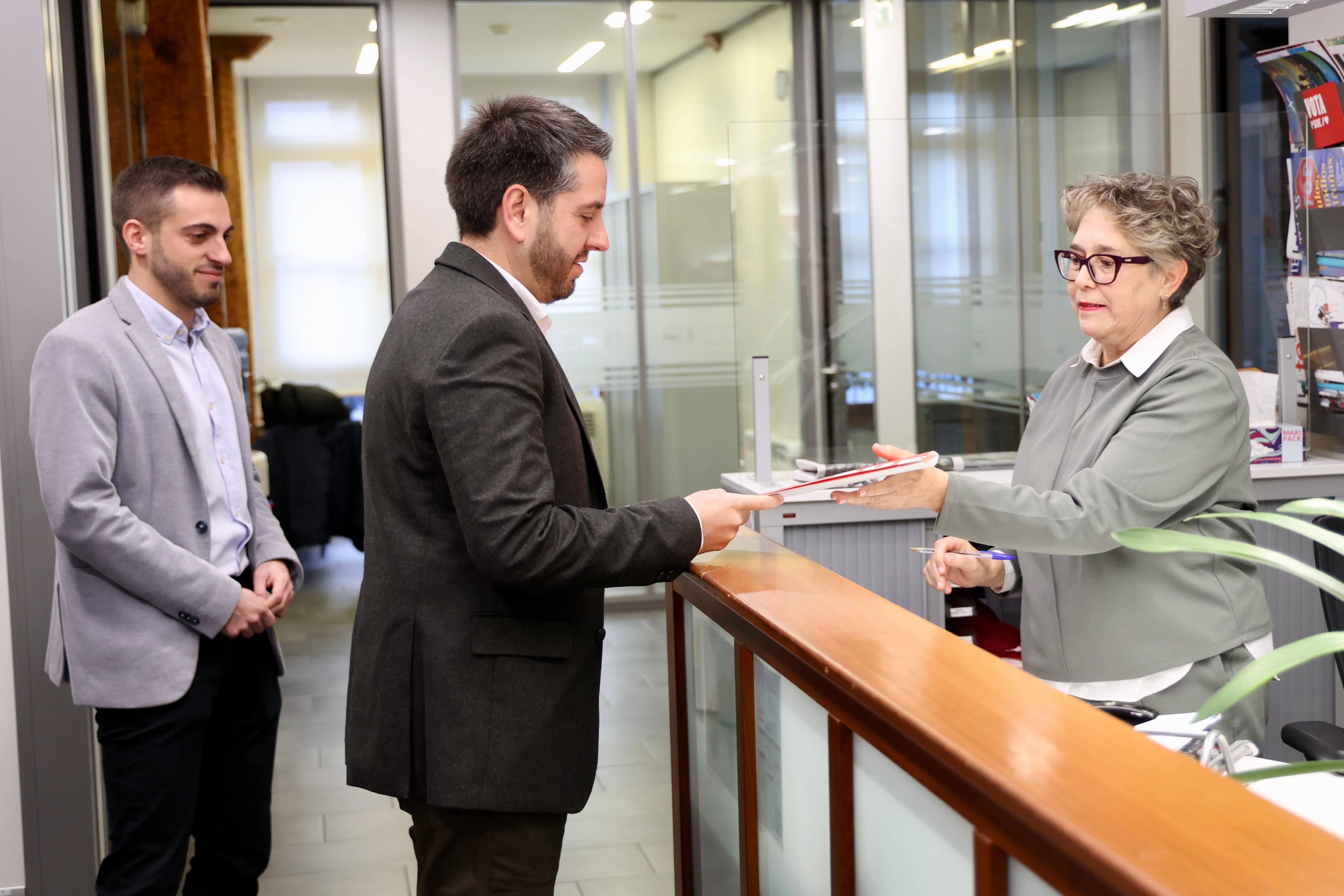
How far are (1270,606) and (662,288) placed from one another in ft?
12.0

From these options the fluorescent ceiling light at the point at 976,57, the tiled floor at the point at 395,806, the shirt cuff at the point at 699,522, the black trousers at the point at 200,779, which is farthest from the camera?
the fluorescent ceiling light at the point at 976,57

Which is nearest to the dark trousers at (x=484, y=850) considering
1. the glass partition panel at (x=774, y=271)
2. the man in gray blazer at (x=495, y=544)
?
the man in gray blazer at (x=495, y=544)

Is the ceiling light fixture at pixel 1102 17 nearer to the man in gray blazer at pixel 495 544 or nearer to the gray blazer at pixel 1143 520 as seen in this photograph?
the gray blazer at pixel 1143 520

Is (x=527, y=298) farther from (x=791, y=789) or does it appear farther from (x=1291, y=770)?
(x=1291, y=770)

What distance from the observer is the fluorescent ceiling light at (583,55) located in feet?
20.6

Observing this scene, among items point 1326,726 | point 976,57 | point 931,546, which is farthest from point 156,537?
point 976,57

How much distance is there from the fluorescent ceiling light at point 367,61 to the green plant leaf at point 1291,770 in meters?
6.46

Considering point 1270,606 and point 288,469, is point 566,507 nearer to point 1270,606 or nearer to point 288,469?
point 1270,606

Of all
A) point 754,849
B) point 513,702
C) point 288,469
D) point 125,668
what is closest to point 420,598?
point 513,702

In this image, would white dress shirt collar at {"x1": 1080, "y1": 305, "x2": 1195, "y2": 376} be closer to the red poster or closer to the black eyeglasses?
the black eyeglasses

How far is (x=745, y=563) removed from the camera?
1739 mm

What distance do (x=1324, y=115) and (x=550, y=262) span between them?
302 centimetres

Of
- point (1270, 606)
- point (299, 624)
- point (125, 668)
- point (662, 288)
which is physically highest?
point (662, 288)

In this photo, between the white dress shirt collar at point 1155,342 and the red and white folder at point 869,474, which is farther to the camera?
the white dress shirt collar at point 1155,342
